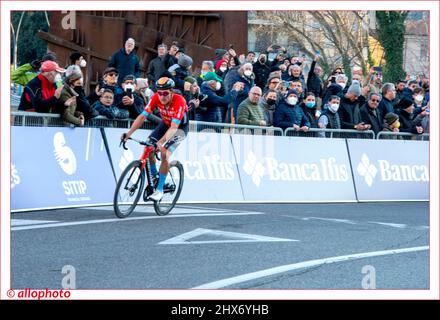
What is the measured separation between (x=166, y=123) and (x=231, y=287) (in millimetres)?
5639

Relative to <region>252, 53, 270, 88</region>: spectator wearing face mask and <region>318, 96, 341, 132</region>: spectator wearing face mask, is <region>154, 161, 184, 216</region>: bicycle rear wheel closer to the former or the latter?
<region>318, 96, 341, 132</region>: spectator wearing face mask

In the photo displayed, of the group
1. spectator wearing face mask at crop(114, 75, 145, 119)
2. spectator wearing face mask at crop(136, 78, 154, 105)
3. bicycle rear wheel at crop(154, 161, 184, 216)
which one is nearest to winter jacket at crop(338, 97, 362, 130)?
spectator wearing face mask at crop(136, 78, 154, 105)

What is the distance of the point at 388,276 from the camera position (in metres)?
9.05

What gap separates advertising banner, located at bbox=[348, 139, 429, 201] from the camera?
19031mm

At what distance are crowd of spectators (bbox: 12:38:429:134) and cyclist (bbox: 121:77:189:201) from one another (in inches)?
26.9

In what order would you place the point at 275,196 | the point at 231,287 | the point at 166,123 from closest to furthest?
the point at 231,287
the point at 166,123
the point at 275,196

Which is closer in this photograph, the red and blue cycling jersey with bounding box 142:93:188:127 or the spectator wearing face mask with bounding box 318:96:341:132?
the red and blue cycling jersey with bounding box 142:93:188:127

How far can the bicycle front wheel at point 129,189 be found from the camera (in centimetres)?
1282

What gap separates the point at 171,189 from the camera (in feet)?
46.1

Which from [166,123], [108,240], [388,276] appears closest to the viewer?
[388,276]

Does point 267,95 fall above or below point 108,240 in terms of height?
above

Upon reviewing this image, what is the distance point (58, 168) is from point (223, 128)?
3999 millimetres
